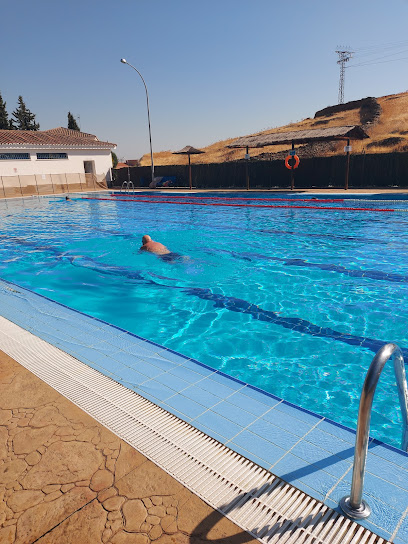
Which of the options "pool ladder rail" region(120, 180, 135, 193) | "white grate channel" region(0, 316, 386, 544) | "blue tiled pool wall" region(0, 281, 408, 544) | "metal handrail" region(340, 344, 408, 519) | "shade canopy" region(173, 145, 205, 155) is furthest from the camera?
"pool ladder rail" region(120, 180, 135, 193)

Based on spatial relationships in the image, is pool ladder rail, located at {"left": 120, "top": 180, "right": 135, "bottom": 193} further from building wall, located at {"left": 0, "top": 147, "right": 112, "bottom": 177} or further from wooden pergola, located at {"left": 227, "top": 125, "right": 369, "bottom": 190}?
wooden pergola, located at {"left": 227, "top": 125, "right": 369, "bottom": 190}

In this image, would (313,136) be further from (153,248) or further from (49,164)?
(49,164)

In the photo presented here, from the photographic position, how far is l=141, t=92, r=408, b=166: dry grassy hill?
1470 inches

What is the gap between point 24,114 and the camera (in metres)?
56.3

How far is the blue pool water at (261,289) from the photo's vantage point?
13.7 feet

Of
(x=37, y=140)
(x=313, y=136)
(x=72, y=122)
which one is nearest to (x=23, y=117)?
(x=72, y=122)

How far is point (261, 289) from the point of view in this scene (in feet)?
22.2

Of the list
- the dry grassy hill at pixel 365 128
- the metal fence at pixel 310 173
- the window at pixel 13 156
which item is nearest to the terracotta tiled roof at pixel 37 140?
the window at pixel 13 156

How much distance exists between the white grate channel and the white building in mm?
28702

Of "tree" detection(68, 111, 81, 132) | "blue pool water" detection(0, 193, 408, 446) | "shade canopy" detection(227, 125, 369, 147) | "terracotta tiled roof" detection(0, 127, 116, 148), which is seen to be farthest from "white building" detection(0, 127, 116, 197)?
"tree" detection(68, 111, 81, 132)

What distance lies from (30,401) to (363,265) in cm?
694

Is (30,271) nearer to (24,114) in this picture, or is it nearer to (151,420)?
(151,420)

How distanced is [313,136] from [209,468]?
19377 millimetres

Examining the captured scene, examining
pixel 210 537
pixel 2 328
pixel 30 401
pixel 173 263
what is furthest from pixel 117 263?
pixel 210 537
